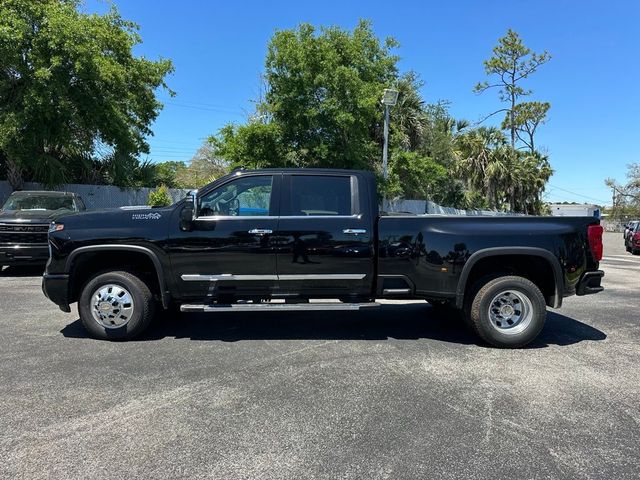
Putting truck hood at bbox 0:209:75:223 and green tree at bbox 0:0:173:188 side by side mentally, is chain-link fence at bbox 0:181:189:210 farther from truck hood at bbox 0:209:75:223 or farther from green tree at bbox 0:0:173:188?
truck hood at bbox 0:209:75:223

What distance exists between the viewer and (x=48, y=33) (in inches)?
538

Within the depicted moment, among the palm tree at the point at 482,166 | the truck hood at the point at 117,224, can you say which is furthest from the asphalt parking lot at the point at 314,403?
the palm tree at the point at 482,166

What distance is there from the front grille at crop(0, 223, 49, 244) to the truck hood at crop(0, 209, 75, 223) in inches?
4.3

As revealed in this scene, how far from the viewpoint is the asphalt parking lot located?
125 inches

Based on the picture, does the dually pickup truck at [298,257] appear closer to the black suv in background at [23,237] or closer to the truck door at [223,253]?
the truck door at [223,253]

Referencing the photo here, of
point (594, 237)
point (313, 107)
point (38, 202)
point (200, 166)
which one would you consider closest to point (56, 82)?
point (38, 202)

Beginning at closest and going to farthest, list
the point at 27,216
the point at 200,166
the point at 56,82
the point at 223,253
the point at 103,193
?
1. the point at 223,253
2. the point at 27,216
3. the point at 56,82
4. the point at 103,193
5. the point at 200,166

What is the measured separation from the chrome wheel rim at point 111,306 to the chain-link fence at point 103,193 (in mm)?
13895

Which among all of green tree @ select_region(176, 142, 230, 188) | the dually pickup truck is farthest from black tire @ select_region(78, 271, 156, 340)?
green tree @ select_region(176, 142, 230, 188)

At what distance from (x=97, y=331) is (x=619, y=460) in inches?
203

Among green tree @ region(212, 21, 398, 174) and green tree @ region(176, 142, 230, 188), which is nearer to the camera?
green tree @ region(212, 21, 398, 174)

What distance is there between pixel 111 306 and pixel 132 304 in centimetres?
24

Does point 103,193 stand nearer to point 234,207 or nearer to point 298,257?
point 234,207

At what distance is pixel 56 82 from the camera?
45.5ft
